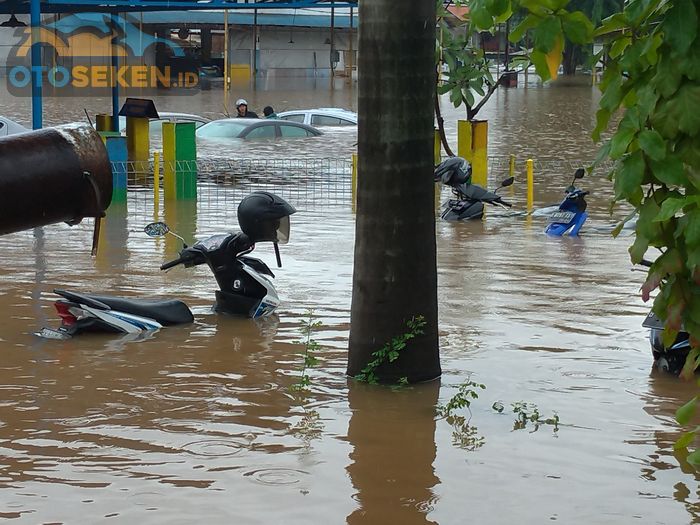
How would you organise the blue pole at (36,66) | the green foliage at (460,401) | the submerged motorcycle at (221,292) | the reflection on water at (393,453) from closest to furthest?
1. the reflection on water at (393,453)
2. the green foliage at (460,401)
3. the submerged motorcycle at (221,292)
4. the blue pole at (36,66)

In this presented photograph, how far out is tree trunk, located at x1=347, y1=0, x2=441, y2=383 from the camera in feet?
24.5

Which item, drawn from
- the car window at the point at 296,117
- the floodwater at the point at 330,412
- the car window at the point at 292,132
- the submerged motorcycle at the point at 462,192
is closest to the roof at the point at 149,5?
the car window at the point at 292,132

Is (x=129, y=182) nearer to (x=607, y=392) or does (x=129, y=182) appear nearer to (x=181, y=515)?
(x=607, y=392)

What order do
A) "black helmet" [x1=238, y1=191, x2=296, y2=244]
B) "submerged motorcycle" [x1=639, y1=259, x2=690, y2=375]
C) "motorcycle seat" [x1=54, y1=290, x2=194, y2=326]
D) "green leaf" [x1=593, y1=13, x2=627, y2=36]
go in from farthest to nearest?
"black helmet" [x1=238, y1=191, x2=296, y2=244] < "motorcycle seat" [x1=54, y1=290, x2=194, y2=326] < "submerged motorcycle" [x1=639, y1=259, x2=690, y2=375] < "green leaf" [x1=593, y1=13, x2=627, y2=36]

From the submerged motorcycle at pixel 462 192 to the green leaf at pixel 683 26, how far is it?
13.0 meters

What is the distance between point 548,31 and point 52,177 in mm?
5096

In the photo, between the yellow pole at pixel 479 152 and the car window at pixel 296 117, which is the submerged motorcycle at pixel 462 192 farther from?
the car window at pixel 296 117

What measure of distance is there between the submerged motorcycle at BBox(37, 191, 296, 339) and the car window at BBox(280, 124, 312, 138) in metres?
18.9

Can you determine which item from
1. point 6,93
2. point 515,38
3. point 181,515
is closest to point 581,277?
point 181,515

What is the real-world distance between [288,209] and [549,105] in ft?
124

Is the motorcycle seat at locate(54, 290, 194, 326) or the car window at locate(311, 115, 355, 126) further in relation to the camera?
the car window at locate(311, 115, 355, 126)

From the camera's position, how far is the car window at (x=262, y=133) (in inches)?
1107

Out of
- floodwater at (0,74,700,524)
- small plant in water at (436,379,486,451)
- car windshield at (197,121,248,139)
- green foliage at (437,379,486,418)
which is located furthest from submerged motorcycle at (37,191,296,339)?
car windshield at (197,121,248,139)

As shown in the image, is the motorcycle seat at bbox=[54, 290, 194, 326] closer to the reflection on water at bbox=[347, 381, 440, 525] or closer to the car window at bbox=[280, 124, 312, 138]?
the reflection on water at bbox=[347, 381, 440, 525]
